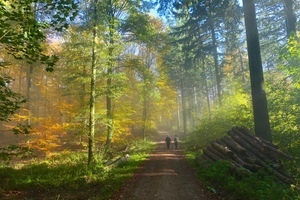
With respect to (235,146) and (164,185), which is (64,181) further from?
(235,146)

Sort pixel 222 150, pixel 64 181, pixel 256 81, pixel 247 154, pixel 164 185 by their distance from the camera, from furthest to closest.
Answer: pixel 256 81 < pixel 222 150 < pixel 247 154 < pixel 64 181 < pixel 164 185

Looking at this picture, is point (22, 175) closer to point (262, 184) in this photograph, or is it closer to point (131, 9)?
point (262, 184)

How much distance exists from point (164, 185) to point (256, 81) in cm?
766

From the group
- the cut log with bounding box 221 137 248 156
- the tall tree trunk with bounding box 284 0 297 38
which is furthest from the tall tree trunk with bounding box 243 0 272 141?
the tall tree trunk with bounding box 284 0 297 38

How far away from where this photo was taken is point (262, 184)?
7906mm

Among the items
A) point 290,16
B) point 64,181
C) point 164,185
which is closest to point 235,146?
point 164,185

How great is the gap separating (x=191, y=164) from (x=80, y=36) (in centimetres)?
1056

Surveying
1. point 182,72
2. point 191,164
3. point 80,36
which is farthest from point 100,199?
point 182,72

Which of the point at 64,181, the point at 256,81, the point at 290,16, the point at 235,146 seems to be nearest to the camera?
the point at 64,181

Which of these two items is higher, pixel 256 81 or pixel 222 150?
pixel 256 81

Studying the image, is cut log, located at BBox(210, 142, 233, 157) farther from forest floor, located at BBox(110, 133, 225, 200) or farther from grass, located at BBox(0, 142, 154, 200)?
grass, located at BBox(0, 142, 154, 200)

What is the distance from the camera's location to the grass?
896cm

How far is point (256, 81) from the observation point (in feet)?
39.6

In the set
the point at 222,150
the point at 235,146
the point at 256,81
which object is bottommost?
the point at 222,150
